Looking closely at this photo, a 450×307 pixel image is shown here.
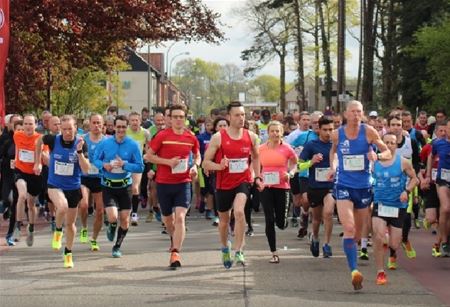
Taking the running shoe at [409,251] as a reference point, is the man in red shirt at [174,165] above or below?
above

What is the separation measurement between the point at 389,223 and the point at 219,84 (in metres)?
119

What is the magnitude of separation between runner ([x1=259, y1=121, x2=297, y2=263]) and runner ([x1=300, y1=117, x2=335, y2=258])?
31cm

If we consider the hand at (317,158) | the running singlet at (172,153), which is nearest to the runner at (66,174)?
the running singlet at (172,153)

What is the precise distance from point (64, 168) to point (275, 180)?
2762mm

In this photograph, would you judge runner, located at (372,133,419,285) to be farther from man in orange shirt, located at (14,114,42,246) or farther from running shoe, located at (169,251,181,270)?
man in orange shirt, located at (14,114,42,246)

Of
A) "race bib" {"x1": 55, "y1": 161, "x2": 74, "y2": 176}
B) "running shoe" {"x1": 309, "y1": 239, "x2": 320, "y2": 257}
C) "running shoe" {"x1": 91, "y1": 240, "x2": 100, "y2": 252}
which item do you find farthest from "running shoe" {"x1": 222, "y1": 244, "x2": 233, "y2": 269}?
"running shoe" {"x1": 91, "y1": 240, "x2": 100, "y2": 252}

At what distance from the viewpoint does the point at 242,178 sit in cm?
1062

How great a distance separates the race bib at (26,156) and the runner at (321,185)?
425 centimetres

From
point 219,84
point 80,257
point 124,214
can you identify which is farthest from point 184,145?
point 219,84

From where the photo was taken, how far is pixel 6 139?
14.3m

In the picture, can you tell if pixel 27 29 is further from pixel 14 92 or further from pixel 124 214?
pixel 124 214

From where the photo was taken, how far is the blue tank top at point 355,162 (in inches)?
381

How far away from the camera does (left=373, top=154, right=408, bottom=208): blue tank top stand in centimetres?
1016

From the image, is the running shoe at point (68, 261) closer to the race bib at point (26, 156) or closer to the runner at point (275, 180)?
the runner at point (275, 180)
